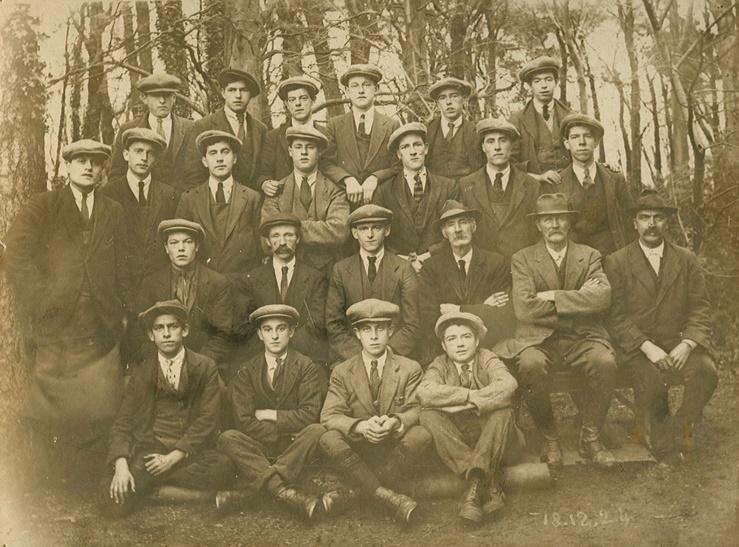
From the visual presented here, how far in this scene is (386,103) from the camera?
637cm

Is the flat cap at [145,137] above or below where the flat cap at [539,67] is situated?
below

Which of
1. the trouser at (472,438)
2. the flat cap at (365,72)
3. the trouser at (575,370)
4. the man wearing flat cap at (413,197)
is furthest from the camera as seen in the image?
the flat cap at (365,72)

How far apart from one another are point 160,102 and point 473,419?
304 cm

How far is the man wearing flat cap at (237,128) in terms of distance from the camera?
20.5 feet

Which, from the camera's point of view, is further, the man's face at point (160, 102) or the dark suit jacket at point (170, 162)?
the man's face at point (160, 102)

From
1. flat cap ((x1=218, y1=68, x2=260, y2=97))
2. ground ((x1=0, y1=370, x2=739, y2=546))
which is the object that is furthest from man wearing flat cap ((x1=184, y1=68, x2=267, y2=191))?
ground ((x1=0, y1=370, x2=739, y2=546))

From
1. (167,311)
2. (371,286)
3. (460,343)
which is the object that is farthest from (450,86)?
(167,311)

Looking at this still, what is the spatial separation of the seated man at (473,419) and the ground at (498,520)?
20 cm

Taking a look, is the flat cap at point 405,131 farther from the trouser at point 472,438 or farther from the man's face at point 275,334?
the trouser at point 472,438

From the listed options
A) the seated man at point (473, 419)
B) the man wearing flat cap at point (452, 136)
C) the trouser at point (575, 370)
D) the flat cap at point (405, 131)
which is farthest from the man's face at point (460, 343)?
the flat cap at point (405, 131)

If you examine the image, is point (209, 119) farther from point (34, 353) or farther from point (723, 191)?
point (723, 191)

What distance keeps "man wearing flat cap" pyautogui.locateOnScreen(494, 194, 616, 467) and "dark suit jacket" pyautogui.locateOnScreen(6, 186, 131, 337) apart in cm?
260

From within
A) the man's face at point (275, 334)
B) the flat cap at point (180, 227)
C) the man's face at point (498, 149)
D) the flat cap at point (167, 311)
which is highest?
the man's face at point (498, 149)

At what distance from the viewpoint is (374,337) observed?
593 cm
